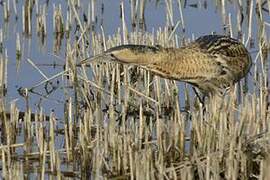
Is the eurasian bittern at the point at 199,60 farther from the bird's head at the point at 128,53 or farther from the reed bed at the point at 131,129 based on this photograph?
the reed bed at the point at 131,129

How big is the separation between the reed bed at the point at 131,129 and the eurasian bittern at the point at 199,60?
0.64 feet

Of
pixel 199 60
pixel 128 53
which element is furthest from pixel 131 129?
pixel 199 60

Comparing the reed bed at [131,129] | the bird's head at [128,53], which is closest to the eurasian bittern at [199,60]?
the bird's head at [128,53]

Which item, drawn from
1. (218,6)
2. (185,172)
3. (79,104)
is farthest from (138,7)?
(185,172)

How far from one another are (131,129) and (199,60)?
821 millimetres

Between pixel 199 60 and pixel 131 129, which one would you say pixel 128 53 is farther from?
pixel 199 60

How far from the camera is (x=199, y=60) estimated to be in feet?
29.3

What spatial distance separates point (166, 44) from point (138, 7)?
10.1 feet

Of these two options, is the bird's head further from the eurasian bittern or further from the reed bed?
the reed bed

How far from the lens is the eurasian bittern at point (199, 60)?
8484 mm

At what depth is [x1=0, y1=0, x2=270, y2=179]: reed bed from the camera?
24.4 ft

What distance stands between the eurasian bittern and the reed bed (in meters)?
0.19

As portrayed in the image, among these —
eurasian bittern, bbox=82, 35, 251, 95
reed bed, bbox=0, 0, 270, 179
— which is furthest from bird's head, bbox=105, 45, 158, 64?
reed bed, bbox=0, 0, 270, 179

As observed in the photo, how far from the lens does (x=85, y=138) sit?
8.20 m
